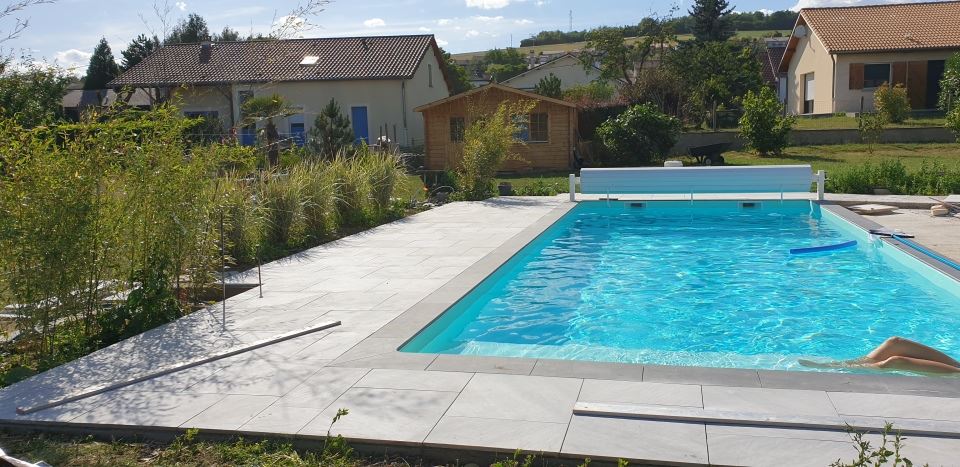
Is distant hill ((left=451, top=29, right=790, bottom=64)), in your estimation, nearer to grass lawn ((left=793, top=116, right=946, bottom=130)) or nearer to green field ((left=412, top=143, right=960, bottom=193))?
grass lawn ((left=793, top=116, right=946, bottom=130))

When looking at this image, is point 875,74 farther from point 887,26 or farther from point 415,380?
point 415,380

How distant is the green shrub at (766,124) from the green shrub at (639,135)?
2.31 m

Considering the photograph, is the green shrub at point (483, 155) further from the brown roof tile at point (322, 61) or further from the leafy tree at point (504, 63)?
the leafy tree at point (504, 63)

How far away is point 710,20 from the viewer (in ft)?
154

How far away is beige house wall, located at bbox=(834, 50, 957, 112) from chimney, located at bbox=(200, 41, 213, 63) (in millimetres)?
25254

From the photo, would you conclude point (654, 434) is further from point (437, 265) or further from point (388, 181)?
point (388, 181)

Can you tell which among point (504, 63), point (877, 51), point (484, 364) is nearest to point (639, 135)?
point (877, 51)

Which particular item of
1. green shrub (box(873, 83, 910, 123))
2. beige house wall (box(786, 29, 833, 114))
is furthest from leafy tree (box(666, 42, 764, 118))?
green shrub (box(873, 83, 910, 123))

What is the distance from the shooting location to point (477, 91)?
71.8ft

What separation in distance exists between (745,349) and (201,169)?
488 centimetres

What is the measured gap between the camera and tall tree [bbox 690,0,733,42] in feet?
153

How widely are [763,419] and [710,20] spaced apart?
46723mm

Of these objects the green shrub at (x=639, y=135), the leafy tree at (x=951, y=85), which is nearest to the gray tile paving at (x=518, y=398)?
the green shrub at (x=639, y=135)

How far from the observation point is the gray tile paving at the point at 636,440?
3.65m
